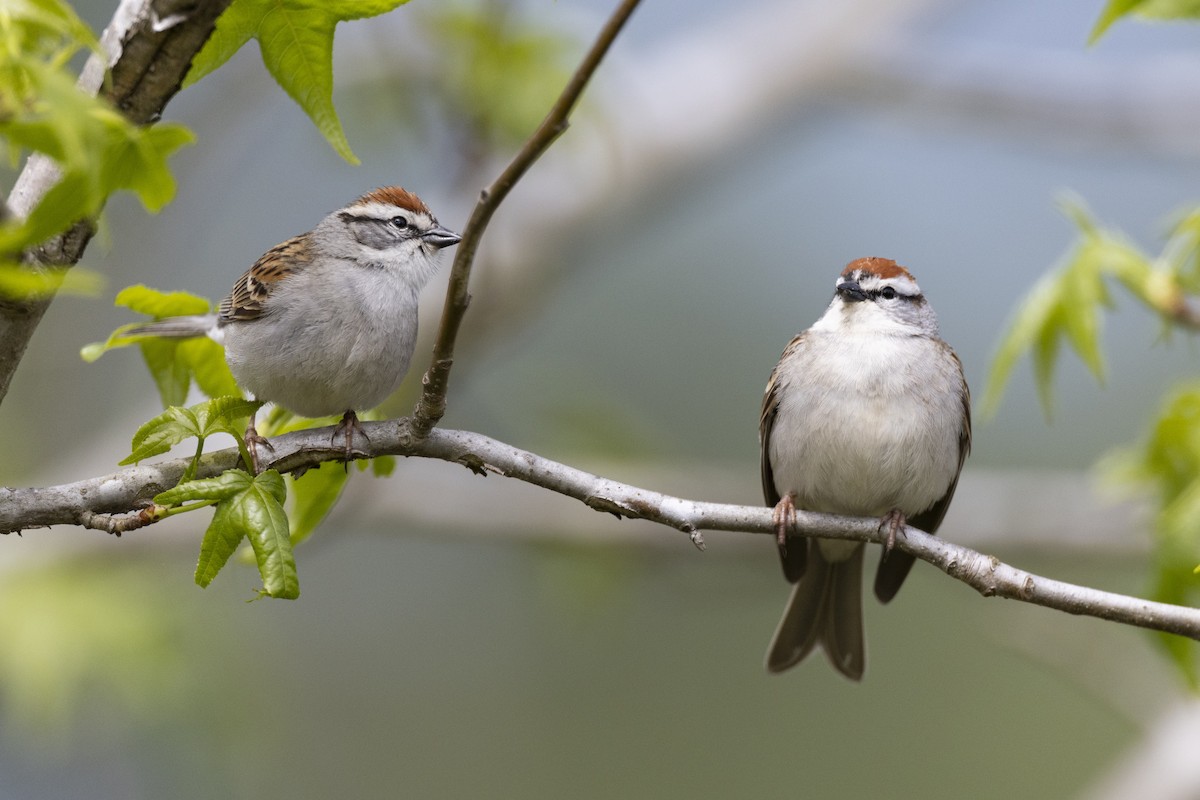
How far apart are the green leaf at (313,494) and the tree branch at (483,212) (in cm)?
37

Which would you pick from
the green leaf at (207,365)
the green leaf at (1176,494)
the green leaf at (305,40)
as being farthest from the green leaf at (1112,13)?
the green leaf at (207,365)

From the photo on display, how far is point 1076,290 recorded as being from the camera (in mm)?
3520

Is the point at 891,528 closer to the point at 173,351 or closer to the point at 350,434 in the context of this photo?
the point at 350,434

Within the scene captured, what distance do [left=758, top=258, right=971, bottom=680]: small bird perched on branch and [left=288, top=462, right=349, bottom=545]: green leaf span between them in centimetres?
135

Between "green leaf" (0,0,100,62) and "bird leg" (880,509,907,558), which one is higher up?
Answer: "bird leg" (880,509,907,558)

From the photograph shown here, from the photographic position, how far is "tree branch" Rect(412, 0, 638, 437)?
1.69 metres

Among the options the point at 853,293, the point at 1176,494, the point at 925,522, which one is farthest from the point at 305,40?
the point at 925,522

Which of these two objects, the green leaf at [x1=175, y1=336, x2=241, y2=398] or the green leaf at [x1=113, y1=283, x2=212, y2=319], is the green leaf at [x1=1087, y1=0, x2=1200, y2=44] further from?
the green leaf at [x1=175, y1=336, x2=241, y2=398]

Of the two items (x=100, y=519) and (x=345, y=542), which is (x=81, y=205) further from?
(x=345, y=542)

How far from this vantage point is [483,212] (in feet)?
6.15

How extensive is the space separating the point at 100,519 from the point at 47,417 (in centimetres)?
632

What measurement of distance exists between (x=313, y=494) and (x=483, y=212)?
44.6 inches

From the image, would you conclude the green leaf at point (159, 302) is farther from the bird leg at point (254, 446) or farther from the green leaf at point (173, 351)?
the bird leg at point (254, 446)

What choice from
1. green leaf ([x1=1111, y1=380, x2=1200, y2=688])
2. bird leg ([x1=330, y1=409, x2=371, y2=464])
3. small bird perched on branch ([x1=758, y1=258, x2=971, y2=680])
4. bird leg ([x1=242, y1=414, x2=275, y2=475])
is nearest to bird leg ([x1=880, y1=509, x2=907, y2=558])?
small bird perched on branch ([x1=758, y1=258, x2=971, y2=680])
